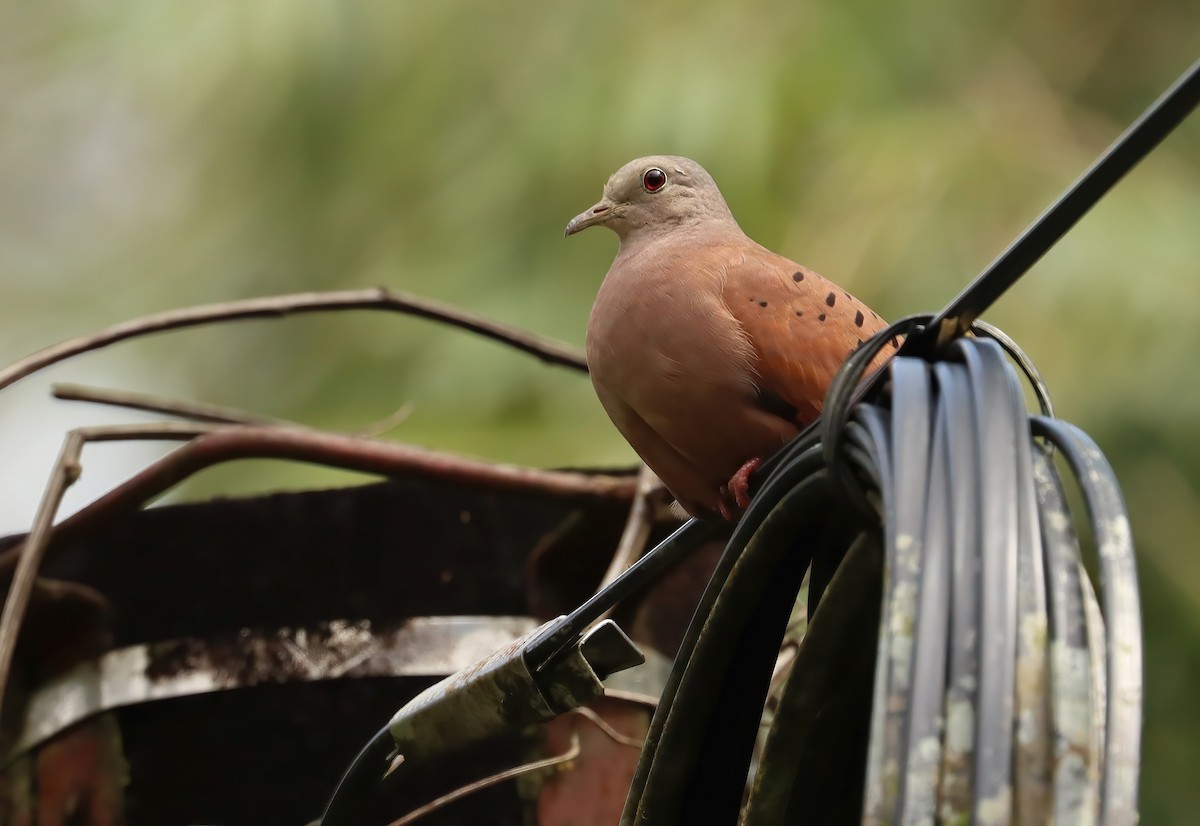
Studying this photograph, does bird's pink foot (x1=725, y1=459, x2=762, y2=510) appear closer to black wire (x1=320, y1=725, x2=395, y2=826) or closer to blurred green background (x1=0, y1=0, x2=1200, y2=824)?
black wire (x1=320, y1=725, x2=395, y2=826)

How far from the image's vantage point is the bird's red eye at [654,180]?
2820mm

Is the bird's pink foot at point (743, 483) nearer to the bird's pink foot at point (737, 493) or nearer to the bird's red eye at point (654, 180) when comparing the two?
the bird's pink foot at point (737, 493)

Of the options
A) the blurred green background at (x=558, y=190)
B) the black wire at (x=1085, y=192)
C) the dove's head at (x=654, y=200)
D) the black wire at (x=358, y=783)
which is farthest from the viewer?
the blurred green background at (x=558, y=190)

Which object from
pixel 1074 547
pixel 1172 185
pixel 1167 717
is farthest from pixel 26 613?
pixel 1172 185

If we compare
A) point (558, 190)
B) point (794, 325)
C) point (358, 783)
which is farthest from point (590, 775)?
point (558, 190)

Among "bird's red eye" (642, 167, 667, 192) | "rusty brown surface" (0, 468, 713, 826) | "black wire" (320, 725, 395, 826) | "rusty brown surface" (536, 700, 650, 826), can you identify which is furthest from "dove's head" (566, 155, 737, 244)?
"black wire" (320, 725, 395, 826)

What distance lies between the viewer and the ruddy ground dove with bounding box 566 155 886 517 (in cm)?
209

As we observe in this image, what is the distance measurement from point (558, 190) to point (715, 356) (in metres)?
2.89

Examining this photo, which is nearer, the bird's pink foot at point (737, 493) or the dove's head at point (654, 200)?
the bird's pink foot at point (737, 493)

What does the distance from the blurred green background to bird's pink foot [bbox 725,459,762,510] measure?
6.13ft

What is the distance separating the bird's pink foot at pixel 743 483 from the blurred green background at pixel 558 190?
73.6 inches

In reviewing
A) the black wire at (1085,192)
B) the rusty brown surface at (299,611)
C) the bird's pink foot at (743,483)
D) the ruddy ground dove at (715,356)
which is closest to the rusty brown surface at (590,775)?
the rusty brown surface at (299,611)

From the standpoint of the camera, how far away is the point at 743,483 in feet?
6.81

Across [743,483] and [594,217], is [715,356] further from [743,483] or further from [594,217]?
[594,217]
